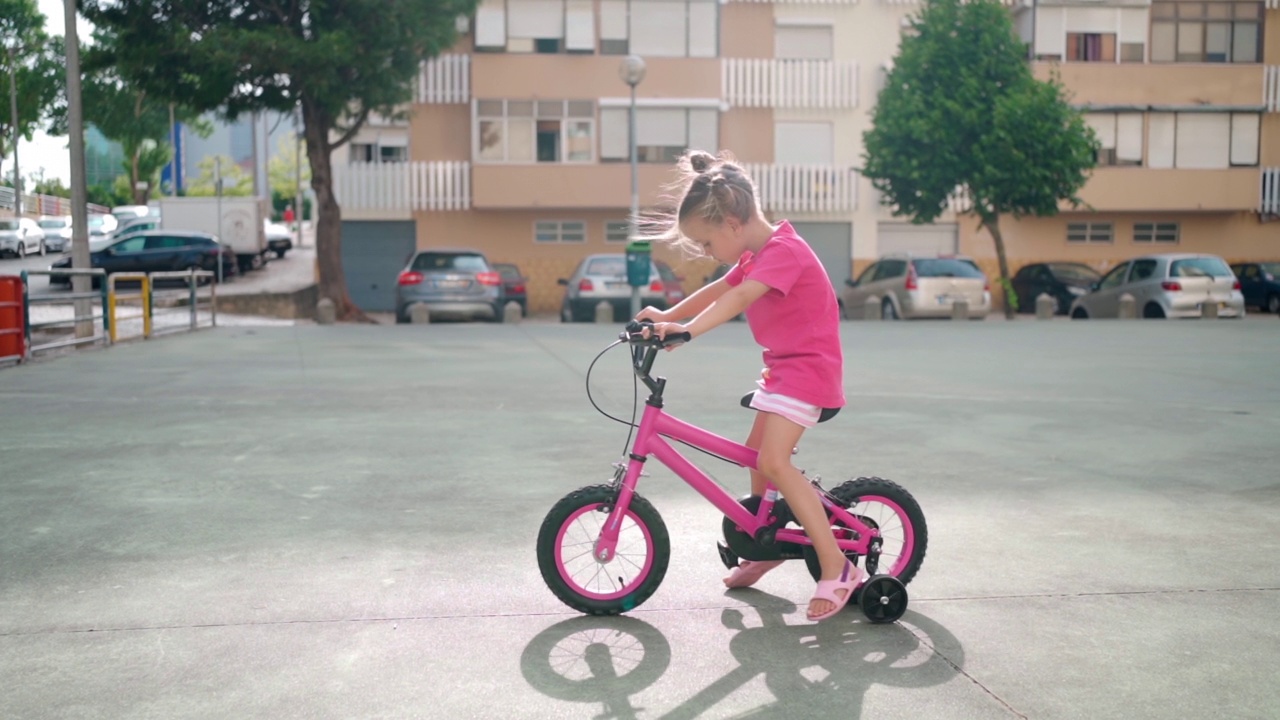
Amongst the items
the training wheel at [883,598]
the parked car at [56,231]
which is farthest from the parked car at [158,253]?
the training wheel at [883,598]

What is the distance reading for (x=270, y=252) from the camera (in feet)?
177

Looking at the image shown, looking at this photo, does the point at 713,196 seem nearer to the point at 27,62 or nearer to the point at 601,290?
the point at 601,290

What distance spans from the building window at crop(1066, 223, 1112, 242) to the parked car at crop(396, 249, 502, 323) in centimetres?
2318

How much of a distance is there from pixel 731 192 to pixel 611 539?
1225 millimetres

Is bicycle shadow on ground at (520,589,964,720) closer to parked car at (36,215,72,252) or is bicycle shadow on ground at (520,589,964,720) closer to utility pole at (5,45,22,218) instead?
parked car at (36,215,72,252)

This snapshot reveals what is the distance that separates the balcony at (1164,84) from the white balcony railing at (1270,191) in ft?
6.95

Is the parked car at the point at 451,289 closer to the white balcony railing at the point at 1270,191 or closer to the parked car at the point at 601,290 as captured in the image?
the parked car at the point at 601,290

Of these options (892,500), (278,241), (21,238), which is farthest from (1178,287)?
(278,241)

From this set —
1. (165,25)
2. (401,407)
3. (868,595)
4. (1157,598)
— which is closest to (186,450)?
(401,407)

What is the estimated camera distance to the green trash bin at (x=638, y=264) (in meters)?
24.3

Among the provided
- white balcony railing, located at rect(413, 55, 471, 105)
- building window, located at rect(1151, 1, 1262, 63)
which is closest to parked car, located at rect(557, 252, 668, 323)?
white balcony railing, located at rect(413, 55, 471, 105)

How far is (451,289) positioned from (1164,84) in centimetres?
2549

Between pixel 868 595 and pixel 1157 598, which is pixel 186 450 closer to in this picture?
pixel 868 595

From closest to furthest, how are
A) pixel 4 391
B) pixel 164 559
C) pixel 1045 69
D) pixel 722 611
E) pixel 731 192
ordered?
pixel 731 192
pixel 722 611
pixel 164 559
pixel 4 391
pixel 1045 69
